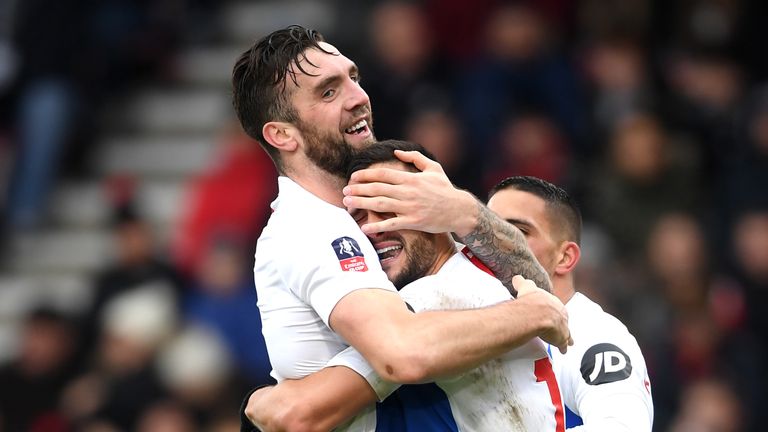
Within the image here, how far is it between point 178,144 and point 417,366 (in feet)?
27.5

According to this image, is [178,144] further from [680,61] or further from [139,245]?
[680,61]

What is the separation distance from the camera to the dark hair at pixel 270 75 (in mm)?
5281

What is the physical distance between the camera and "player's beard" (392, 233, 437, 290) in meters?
5.02

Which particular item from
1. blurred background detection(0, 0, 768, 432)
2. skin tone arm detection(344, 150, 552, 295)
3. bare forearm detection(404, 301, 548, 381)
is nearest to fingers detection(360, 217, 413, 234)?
skin tone arm detection(344, 150, 552, 295)

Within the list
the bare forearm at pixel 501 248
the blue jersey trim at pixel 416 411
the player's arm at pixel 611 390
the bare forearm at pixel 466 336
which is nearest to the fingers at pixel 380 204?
the bare forearm at pixel 501 248

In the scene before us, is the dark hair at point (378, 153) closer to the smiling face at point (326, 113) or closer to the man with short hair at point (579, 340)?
the smiling face at point (326, 113)

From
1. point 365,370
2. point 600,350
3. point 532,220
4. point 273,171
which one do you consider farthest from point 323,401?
point 273,171

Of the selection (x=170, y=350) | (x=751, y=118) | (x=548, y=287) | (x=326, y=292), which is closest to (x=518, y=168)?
(x=751, y=118)

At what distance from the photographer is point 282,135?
530cm

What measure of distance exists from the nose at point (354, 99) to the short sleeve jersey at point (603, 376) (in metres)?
1.25

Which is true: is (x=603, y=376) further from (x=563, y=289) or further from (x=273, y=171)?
(x=273, y=171)

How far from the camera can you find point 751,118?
33.8ft

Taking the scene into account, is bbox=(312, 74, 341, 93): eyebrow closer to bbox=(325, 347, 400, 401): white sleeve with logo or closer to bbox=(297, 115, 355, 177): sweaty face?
bbox=(297, 115, 355, 177): sweaty face

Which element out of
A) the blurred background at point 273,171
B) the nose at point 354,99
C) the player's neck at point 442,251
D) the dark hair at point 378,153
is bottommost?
the blurred background at point 273,171
